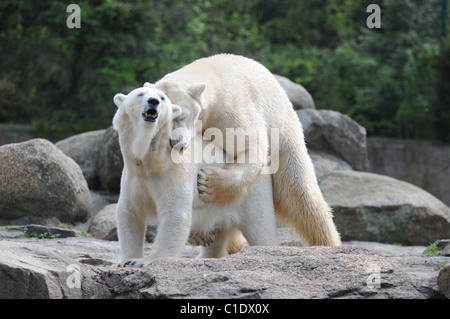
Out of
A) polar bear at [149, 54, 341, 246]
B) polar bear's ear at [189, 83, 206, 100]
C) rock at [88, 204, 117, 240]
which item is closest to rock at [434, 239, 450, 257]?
polar bear at [149, 54, 341, 246]

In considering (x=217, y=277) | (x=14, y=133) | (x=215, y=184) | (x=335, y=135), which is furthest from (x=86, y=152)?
(x=217, y=277)

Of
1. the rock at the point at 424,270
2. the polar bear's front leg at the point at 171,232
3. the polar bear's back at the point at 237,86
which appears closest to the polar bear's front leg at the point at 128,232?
the polar bear's front leg at the point at 171,232

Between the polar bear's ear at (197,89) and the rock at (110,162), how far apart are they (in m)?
4.12

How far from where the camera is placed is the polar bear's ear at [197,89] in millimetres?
4840

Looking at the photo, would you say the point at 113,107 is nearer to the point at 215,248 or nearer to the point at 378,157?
the point at 378,157

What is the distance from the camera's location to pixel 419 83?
1351 centimetres

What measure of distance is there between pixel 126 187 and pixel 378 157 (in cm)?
891

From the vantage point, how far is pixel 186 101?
4828 mm

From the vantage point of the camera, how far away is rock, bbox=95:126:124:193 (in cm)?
894

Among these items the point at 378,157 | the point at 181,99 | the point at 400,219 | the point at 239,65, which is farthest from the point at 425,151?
the point at 181,99

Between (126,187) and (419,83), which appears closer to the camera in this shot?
(126,187)

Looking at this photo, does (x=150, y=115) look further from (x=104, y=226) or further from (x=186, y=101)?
(x=104, y=226)

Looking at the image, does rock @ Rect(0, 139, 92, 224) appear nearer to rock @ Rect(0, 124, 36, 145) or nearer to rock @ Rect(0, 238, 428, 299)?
rock @ Rect(0, 238, 428, 299)
